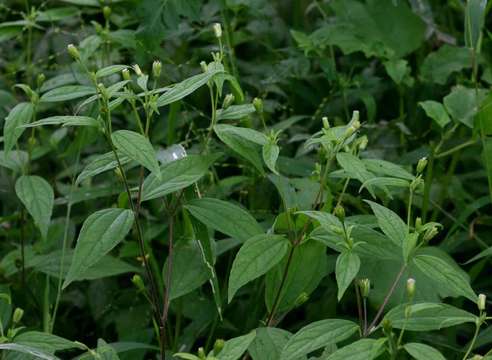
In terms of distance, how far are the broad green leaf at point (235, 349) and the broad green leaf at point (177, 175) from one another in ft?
0.81

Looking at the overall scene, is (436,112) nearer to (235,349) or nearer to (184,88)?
(184,88)

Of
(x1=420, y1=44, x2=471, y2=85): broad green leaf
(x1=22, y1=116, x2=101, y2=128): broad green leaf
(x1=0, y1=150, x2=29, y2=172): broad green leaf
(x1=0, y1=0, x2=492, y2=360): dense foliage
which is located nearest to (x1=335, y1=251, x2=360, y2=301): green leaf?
(x1=0, y1=0, x2=492, y2=360): dense foliage

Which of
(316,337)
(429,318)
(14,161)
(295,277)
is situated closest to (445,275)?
(429,318)

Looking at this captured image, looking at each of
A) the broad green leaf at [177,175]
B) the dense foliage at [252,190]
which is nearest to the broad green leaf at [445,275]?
the dense foliage at [252,190]

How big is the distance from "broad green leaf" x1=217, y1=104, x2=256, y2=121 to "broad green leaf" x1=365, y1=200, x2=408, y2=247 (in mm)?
257

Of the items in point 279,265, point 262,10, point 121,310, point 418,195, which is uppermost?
point 262,10

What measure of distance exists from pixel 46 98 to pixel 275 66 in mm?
855

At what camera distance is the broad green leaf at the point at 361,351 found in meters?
1.03

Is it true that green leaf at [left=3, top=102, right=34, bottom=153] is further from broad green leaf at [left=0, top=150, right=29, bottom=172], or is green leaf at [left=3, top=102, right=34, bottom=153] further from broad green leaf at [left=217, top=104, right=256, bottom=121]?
broad green leaf at [left=217, top=104, right=256, bottom=121]

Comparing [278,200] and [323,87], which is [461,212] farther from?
[323,87]

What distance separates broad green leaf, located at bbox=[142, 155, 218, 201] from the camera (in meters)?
1.24

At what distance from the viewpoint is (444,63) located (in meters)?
2.00

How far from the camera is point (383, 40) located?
6.66ft

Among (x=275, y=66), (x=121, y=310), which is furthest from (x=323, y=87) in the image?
(x=121, y=310)
